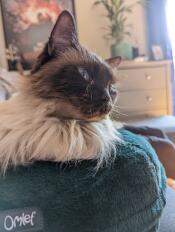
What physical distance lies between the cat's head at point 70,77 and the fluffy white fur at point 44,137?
21mm

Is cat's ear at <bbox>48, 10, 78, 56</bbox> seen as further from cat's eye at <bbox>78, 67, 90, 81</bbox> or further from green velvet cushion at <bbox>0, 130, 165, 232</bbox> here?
green velvet cushion at <bbox>0, 130, 165, 232</bbox>

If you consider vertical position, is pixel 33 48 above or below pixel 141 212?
above

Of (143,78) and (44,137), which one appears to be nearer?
(44,137)

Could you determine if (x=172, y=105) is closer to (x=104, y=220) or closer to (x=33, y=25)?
(x=33, y=25)

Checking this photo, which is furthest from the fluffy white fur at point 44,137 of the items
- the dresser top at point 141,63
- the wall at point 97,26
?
the wall at point 97,26

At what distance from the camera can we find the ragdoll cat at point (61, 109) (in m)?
0.53

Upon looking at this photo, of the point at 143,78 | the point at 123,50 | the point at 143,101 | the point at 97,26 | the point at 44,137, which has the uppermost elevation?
the point at 97,26

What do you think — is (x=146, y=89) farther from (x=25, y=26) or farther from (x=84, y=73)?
(x=84, y=73)

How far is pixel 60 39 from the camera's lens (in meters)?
0.62

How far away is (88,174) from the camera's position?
479mm

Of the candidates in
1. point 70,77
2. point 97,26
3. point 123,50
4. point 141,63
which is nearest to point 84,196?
point 70,77

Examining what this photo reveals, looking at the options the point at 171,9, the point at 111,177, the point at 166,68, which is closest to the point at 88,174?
the point at 111,177

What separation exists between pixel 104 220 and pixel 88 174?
7cm

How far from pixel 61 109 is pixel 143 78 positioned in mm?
2056
